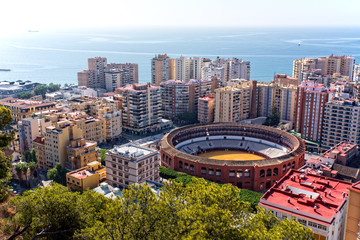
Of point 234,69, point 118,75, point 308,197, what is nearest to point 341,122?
point 308,197

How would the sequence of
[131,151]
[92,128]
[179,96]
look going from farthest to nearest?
[179,96]
[92,128]
[131,151]

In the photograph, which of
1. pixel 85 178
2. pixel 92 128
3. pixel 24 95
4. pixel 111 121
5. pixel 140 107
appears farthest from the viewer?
pixel 24 95

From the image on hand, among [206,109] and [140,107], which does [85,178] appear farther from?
[206,109]

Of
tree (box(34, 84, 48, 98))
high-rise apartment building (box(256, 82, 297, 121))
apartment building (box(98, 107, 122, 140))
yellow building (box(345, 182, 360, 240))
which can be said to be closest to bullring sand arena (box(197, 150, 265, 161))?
apartment building (box(98, 107, 122, 140))

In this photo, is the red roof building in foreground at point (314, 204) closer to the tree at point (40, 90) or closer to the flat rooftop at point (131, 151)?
the flat rooftop at point (131, 151)

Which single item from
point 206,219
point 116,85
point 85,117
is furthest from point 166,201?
point 116,85

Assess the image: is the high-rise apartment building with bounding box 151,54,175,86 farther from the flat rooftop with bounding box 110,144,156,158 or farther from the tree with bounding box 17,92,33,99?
the flat rooftop with bounding box 110,144,156,158

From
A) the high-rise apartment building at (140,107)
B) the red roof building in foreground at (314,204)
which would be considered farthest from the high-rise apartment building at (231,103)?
the red roof building in foreground at (314,204)

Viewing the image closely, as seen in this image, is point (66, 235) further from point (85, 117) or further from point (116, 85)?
point (116, 85)
